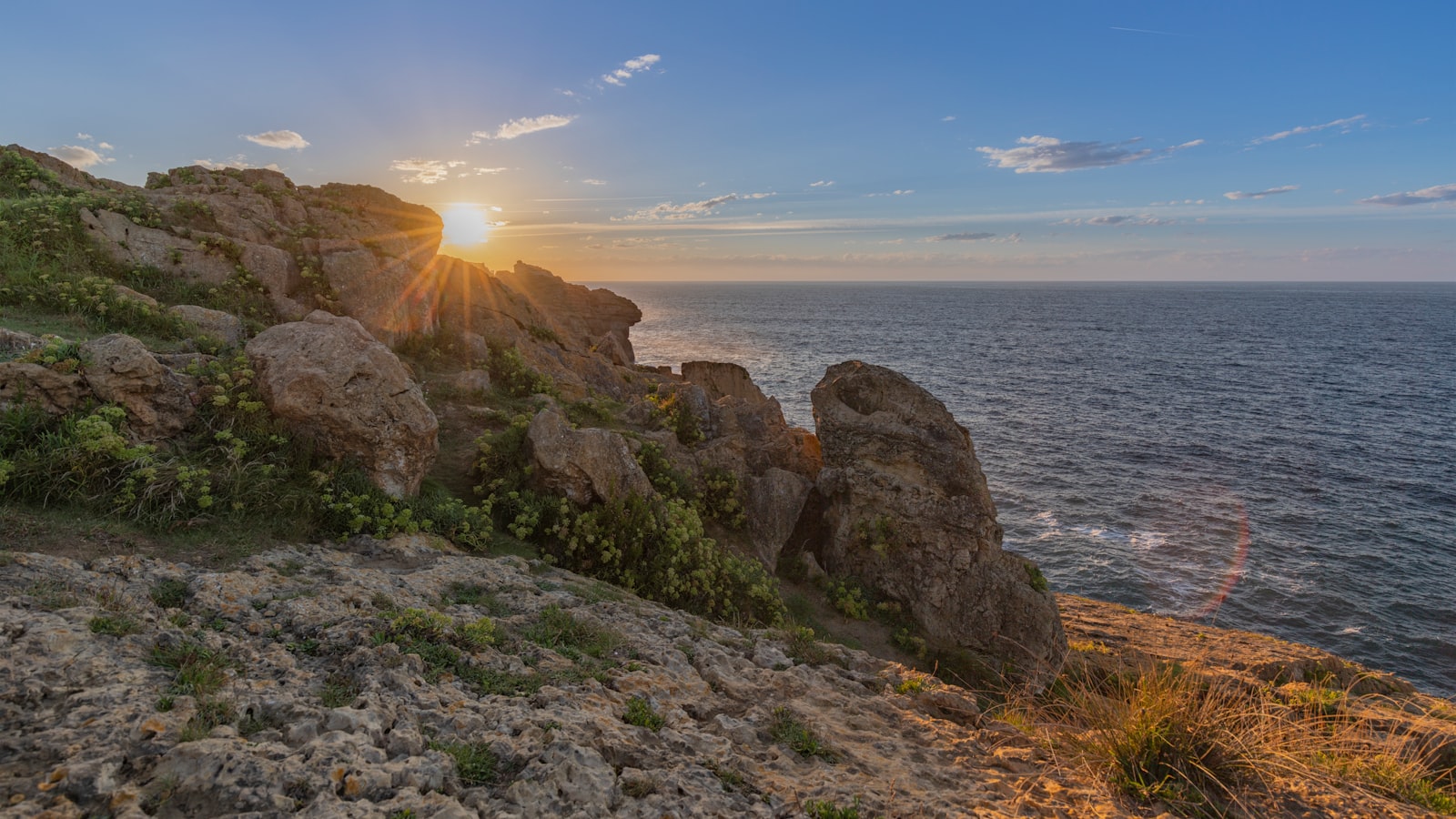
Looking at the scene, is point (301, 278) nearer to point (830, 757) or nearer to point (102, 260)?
point (102, 260)

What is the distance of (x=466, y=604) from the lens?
27.4ft

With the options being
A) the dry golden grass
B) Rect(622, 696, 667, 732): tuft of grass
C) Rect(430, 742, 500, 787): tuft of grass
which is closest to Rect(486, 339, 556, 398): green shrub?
Rect(622, 696, 667, 732): tuft of grass

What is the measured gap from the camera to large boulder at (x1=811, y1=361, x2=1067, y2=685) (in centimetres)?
1678

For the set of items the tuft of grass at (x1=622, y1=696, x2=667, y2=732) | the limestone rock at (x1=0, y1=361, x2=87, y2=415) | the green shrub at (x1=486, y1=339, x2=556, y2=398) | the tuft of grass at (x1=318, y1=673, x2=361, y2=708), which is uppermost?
the limestone rock at (x1=0, y1=361, x2=87, y2=415)

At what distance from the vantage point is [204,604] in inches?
260

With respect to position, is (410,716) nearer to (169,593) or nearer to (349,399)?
(169,593)

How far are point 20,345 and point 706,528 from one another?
12.8 m

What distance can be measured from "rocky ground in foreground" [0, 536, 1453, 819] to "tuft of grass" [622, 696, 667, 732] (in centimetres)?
3

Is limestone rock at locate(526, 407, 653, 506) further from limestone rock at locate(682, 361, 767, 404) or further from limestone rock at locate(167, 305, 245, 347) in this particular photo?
limestone rock at locate(682, 361, 767, 404)

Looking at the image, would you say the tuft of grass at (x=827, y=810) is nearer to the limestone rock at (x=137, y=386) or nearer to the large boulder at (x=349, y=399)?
the large boulder at (x=349, y=399)

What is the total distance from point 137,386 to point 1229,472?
4640 centimetres

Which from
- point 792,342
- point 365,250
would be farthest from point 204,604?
point 792,342

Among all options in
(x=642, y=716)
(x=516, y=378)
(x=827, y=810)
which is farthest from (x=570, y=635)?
(x=516, y=378)

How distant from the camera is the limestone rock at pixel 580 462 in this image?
12773mm
